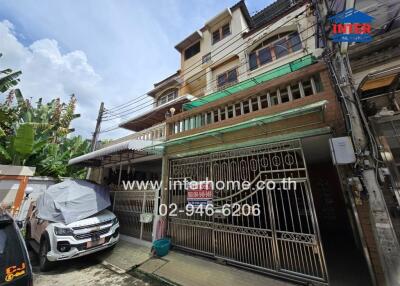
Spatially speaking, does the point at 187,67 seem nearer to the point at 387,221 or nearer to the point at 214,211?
the point at 214,211

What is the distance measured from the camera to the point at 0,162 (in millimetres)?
9844

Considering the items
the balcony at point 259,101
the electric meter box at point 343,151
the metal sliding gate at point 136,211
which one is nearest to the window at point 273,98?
the balcony at point 259,101

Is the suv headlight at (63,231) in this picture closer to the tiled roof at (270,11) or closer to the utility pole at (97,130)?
the utility pole at (97,130)

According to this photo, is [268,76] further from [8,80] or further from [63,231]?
[8,80]

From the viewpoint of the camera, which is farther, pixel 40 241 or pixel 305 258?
pixel 40 241

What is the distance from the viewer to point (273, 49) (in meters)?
10.2

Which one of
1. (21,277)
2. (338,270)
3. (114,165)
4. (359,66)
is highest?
(359,66)

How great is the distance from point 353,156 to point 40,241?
27.0 feet

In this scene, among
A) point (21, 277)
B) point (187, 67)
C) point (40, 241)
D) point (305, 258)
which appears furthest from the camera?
point (187, 67)

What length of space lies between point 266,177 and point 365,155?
6.99ft

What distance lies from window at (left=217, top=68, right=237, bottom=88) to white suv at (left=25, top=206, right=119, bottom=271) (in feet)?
32.3

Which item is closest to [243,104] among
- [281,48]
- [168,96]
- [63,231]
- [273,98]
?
[273,98]

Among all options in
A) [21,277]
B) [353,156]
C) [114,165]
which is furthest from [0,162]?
[353,156]

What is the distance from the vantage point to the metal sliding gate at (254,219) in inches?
149
